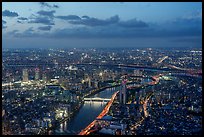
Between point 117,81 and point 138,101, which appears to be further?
point 117,81

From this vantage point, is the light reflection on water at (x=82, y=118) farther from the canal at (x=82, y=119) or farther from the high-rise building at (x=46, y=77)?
the high-rise building at (x=46, y=77)

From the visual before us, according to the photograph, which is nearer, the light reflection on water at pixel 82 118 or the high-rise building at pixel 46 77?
the light reflection on water at pixel 82 118

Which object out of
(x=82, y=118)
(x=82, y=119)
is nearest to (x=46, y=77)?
A: (x=82, y=118)

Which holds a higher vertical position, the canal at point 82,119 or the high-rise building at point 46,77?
the high-rise building at point 46,77

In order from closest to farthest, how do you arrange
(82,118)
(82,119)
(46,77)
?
1. (82,119)
2. (82,118)
3. (46,77)

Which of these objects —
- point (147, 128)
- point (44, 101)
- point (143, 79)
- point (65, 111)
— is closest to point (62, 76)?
point (143, 79)

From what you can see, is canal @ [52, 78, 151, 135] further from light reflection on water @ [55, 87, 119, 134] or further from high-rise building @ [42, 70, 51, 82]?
high-rise building @ [42, 70, 51, 82]

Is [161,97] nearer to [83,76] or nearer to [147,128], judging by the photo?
[147,128]

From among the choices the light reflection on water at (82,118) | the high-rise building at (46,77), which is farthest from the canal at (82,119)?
the high-rise building at (46,77)

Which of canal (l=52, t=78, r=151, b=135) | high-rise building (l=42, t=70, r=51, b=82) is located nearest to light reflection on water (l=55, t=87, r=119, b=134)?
canal (l=52, t=78, r=151, b=135)

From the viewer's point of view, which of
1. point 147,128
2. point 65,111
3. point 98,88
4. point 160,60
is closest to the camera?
point 147,128

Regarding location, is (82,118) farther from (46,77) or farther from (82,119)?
(46,77)
